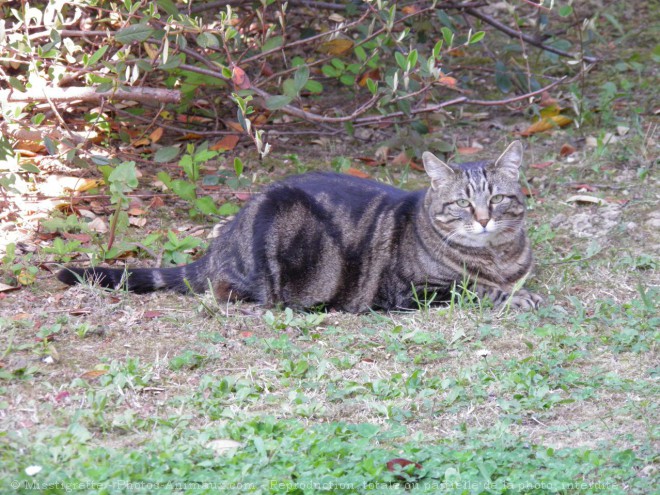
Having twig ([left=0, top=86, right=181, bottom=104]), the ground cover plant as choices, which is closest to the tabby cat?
the ground cover plant

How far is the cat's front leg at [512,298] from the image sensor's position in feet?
14.2

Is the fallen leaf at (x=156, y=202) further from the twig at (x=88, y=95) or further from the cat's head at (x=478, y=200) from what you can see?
the cat's head at (x=478, y=200)

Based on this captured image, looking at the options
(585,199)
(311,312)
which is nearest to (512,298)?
(311,312)

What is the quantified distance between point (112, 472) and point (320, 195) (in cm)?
Result: 240

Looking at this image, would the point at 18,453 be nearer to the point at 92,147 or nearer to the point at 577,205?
the point at 92,147

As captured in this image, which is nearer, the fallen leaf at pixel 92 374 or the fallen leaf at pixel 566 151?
the fallen leaf at pixel 92 374

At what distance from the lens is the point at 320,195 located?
4.83 m

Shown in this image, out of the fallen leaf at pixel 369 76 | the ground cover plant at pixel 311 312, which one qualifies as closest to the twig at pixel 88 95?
→ the ground cover plant at pixel 311 312

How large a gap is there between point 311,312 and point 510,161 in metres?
1.36

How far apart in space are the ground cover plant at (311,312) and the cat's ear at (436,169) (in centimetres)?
65

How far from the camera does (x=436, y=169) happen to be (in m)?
4.72

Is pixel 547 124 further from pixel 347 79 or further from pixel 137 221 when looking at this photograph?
pixel 137 221

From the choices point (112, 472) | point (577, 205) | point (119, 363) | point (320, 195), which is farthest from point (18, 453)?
point (577, 205)

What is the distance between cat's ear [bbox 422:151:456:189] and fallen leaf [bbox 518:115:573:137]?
2.11 meters
